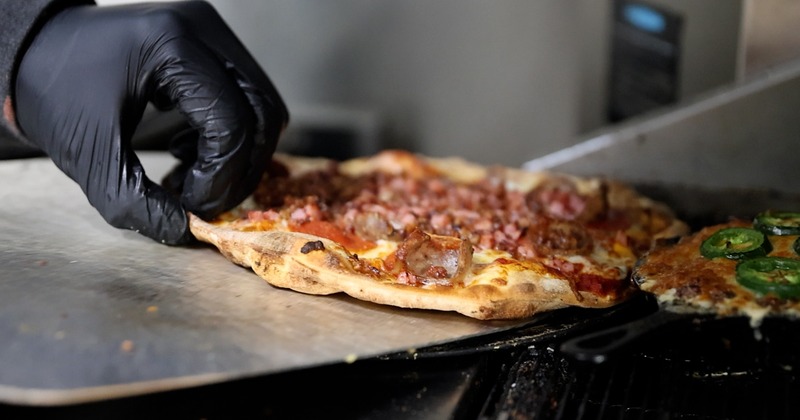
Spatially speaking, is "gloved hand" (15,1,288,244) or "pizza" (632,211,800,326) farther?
"gloved hand" (15,1,288,244)

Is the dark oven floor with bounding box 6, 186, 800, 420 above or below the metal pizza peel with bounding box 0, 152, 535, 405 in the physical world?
below

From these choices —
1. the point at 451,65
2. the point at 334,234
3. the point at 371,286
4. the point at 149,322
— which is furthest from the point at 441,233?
the point at 451,65

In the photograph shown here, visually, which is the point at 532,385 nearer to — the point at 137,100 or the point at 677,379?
the point at 677,379

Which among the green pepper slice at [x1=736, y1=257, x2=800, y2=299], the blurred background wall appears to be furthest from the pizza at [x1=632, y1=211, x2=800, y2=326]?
the blurred background wall

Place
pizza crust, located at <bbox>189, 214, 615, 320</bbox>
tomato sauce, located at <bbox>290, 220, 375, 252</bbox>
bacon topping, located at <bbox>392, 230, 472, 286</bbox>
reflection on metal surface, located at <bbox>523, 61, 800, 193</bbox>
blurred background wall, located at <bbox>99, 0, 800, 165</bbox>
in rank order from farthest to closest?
blurred background wall, located at <bbox>99, 0, 800, 165</bbox> < reflection on metal surface, located at <bbox>523, 61, 800, 193</bbox> < tomato sauce, located at <bbox>290, 220, 375, 252</bbox> < bacon topping, located at <bbox>392, 230, 472, 286</bbox> < pizza crust, located at <bbox>189, 214, 615, 320</bbox>

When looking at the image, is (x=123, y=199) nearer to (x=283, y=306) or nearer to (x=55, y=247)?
(x=55, y=247)

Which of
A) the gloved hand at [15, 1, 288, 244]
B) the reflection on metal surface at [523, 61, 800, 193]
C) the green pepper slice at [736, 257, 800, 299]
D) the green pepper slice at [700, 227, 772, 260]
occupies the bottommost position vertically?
the reflection on metal surface at [523, 61, 800, 193]

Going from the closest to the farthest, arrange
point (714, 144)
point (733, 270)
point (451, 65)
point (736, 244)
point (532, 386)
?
point (532, 386)
point (733, 270)
point (736, 244)
point (714, 144)
point (451, 65)

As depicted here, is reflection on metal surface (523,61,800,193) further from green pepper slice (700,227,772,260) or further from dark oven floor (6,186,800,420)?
dark oven floor (6,186,800,420)
